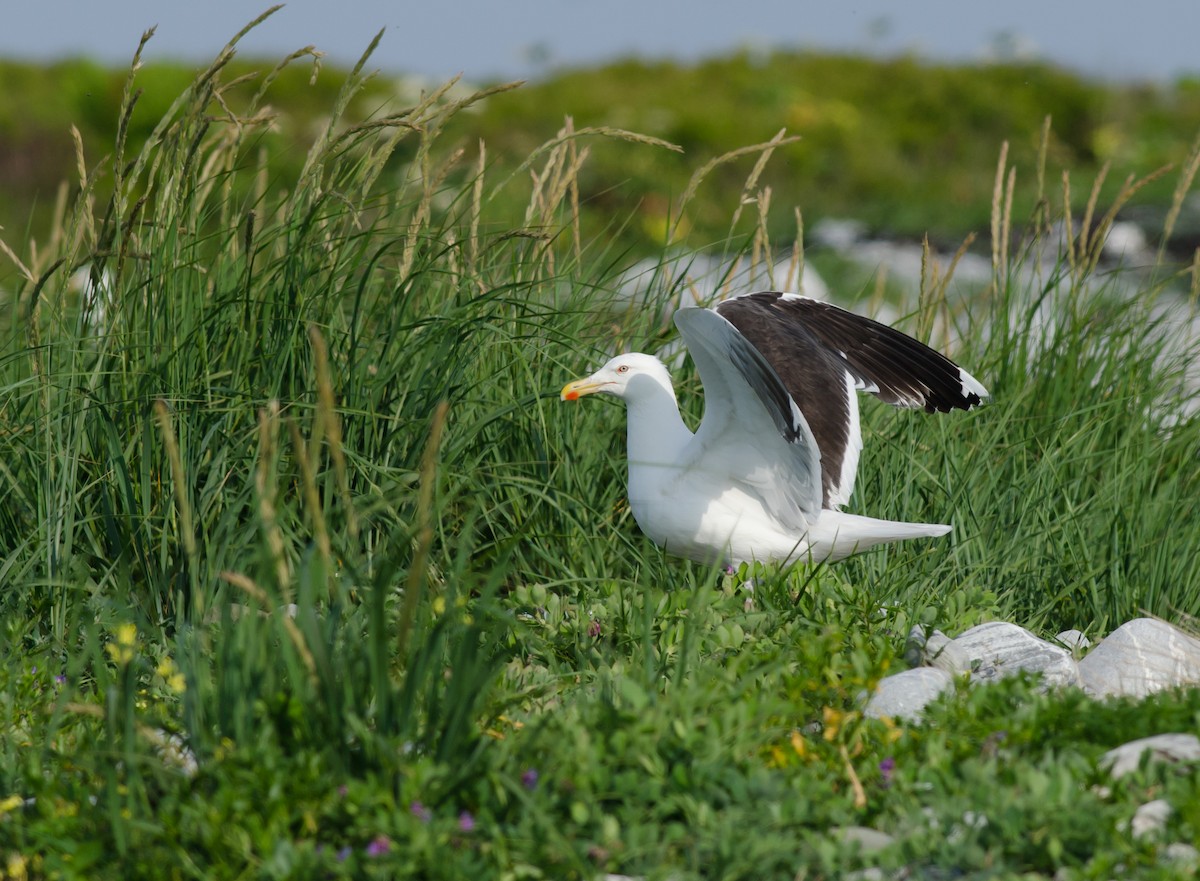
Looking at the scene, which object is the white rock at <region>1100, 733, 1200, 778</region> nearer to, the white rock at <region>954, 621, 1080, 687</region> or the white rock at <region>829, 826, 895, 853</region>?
the white rock at <region>829, 826, 895, 853</region>

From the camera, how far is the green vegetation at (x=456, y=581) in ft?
6.67

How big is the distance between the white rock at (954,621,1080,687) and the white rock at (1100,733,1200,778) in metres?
0.52

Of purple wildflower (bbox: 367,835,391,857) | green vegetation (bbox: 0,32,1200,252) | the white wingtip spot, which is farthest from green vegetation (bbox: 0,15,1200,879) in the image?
green vegetation (bbox: 0,32,1200,252)

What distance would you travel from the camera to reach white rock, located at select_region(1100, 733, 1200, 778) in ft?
7.25

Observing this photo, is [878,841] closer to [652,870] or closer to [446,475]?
[652,870]

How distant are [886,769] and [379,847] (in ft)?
2.91

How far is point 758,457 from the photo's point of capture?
3613mm

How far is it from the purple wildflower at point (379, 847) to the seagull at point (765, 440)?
1.63m

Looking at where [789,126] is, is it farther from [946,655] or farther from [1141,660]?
[946,655]

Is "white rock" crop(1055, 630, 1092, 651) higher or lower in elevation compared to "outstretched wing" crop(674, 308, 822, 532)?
lower

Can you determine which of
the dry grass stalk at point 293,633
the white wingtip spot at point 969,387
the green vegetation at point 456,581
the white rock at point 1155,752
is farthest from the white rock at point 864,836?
the white wingtip spot at point 969,387

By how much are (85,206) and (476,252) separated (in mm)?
1070

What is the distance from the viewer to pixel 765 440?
3551 mm

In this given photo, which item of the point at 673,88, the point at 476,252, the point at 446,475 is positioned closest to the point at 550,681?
the point at 446,475
